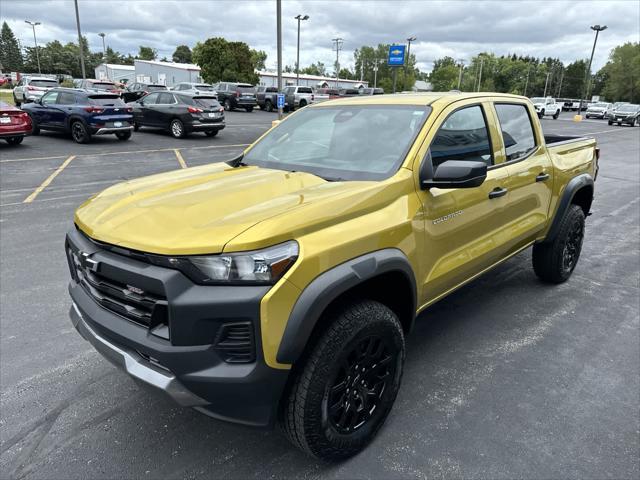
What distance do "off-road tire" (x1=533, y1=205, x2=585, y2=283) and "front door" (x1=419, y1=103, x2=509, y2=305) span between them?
44.6 inches

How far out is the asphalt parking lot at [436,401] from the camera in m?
2.42

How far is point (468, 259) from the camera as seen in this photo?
10.5 feet

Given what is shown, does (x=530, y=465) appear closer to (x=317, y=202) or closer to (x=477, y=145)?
(x=317, y=202)

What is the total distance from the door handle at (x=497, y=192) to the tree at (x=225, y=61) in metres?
63.6

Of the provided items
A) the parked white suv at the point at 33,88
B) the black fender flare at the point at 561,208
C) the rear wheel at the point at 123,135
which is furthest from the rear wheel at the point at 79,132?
the black fender flare at the point at 561,208

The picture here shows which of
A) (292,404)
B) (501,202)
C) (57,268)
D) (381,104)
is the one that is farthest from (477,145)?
(57,268)

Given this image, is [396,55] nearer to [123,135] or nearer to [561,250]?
[123,135]

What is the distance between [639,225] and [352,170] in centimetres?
652

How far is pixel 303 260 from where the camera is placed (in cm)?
200

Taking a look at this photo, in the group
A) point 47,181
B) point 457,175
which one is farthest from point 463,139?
point 47,181

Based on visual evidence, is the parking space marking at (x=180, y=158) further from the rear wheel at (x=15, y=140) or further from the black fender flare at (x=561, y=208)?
the black fender flare at (x=561, y=208)

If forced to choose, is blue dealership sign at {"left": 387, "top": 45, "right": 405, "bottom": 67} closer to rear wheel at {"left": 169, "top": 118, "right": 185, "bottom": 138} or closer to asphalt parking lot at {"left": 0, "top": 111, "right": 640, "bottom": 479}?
rear wheel at {"left": 169, "top": 118, "right": 185, "bottom": 138}

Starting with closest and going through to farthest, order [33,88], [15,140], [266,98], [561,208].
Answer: [561,208]
[15,140]
[33,88]
[266,98]

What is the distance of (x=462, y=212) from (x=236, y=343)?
5.79 feet
